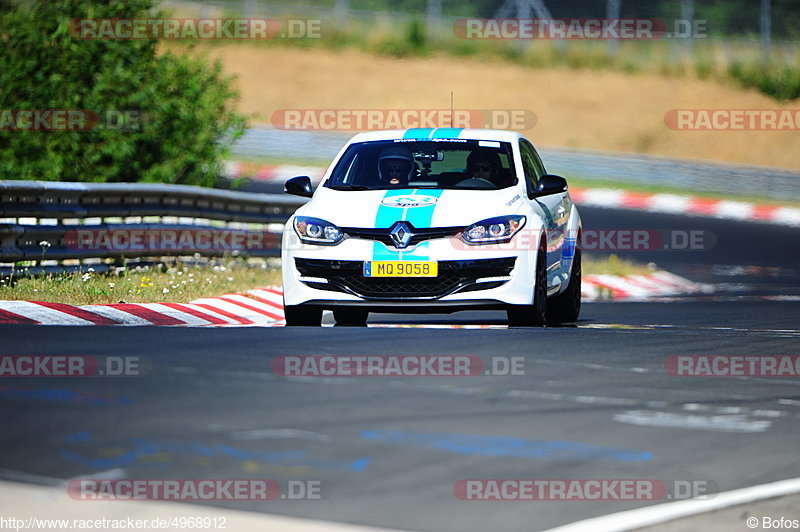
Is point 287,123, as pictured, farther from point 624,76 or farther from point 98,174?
point 98,174

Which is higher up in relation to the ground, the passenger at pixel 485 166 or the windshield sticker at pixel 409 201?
the passenger at pixel 485 166

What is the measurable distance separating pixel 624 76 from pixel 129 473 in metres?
41.7

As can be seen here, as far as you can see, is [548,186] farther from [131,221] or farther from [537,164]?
[131,221]

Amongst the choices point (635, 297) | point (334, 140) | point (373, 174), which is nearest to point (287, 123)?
point (334, 140)

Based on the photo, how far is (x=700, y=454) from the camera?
22.6 ft

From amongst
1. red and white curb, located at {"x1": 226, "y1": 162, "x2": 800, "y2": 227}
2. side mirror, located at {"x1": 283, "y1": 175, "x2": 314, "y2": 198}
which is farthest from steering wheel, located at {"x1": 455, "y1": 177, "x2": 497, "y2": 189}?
red and white curb, located at {"x1": 226, "y1": 162, "x2": 800, "y2": 227}

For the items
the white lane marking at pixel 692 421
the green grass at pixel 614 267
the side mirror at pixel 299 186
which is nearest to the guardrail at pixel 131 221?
the side mirror at pixel 299 186

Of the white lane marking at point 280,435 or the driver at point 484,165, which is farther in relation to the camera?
the driver at point 484,165

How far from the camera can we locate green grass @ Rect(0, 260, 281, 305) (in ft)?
43.7

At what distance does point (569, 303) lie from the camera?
13.7 metres

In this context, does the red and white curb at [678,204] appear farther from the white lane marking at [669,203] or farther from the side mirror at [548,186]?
the side mirror at [548,186]

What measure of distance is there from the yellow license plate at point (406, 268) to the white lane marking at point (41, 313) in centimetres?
245

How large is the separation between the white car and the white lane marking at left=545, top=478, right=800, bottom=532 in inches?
200

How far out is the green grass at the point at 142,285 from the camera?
1330 centimetres
